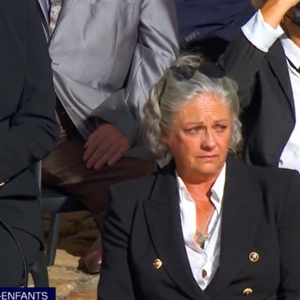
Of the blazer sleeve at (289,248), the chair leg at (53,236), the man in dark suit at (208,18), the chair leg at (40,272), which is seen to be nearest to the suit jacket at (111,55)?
the man in dark suit at (208,18)

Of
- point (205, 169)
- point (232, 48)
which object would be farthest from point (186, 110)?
point (232, 48)

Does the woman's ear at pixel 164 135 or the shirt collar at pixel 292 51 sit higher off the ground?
the shirt collar at pixel 292 51

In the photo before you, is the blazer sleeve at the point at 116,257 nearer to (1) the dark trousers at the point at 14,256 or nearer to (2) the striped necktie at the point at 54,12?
(1) the dark trousers at the point at 14,256

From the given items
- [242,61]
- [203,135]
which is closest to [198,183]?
[203,135]

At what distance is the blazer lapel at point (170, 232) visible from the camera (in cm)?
334

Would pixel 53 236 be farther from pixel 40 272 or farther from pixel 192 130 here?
pixel 192 130

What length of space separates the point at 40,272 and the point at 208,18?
1.38m

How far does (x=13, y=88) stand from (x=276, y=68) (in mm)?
988

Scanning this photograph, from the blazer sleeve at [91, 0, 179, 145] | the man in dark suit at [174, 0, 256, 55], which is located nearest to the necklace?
the blazer sleeve at [91, 0, 179, 145]

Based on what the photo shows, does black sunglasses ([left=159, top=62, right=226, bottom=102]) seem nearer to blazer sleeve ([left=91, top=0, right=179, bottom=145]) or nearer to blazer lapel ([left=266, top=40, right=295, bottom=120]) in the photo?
blazer lapel ([left=266, top=40, right=295, bottom=120])

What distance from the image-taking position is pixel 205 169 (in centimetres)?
340

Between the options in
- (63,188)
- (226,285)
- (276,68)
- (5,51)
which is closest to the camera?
(226,285)

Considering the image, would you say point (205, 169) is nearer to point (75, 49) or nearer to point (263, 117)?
point (263, 117)

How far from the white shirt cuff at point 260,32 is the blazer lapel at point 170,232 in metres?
0.63
